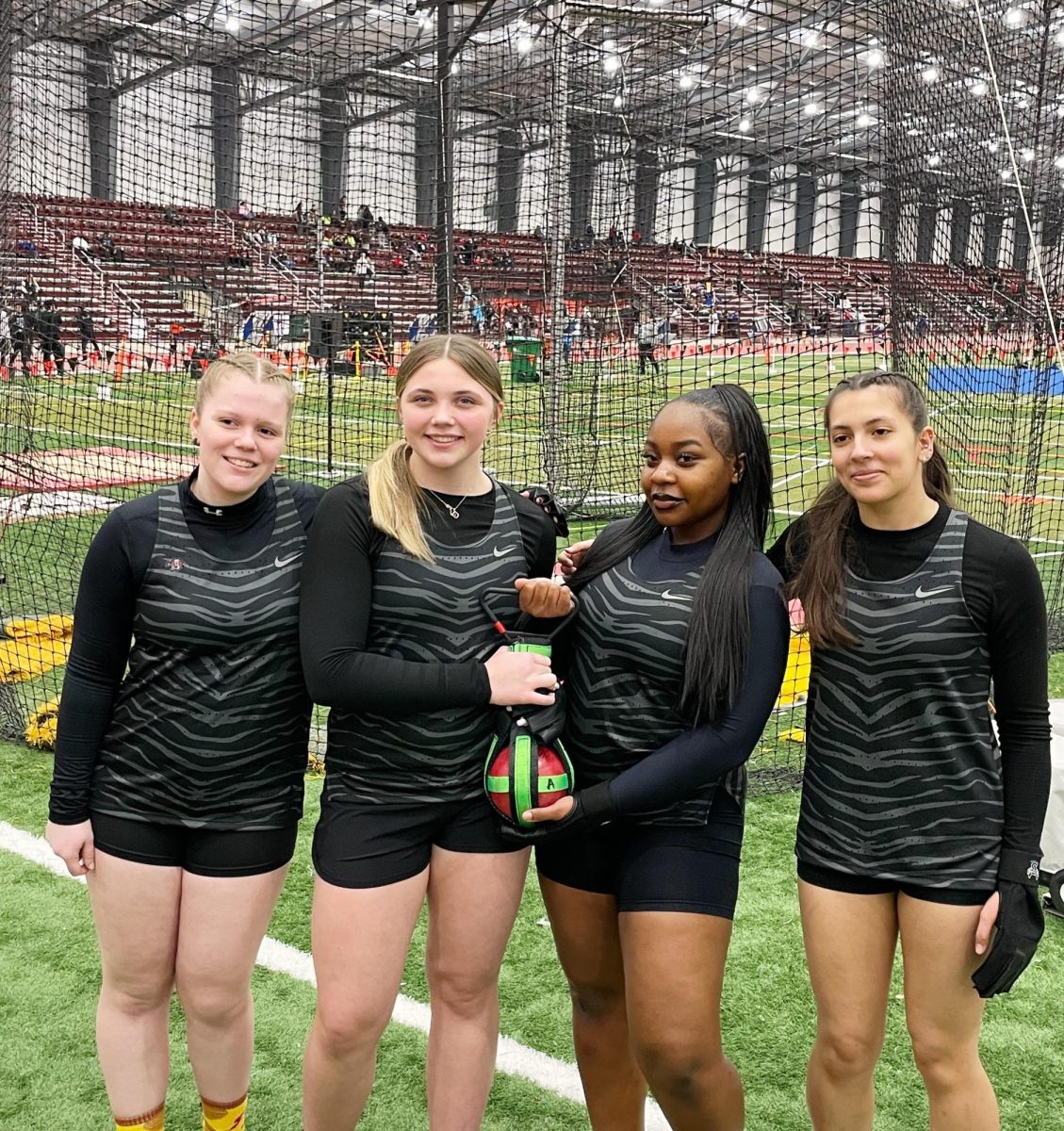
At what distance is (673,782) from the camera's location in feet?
7.19

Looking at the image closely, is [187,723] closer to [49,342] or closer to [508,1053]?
[508,1053]

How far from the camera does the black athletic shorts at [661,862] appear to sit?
2232 millimetres

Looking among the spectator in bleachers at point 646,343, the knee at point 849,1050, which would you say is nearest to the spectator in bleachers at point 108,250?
the spectator in bleachers at point 646,343

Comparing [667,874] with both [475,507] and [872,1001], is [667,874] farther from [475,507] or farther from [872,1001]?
[475,507]

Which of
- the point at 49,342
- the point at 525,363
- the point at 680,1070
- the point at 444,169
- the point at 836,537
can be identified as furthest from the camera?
the point at 525,363

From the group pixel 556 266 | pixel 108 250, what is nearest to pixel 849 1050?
pixel 556 266

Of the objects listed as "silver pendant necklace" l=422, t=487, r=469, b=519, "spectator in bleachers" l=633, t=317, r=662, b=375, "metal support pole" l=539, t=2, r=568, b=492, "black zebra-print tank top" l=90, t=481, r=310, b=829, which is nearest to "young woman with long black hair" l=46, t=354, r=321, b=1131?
"black zebra-print tank top" l=90, t=481, r=310, b=829

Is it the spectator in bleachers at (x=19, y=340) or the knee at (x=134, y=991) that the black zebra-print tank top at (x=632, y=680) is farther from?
the spectator in bleachers at (x=19, y=340)

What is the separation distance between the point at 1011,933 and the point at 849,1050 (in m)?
0.39

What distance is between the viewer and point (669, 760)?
219 centimetres

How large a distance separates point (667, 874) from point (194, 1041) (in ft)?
3.41

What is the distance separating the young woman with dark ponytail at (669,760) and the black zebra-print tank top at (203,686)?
0.51m

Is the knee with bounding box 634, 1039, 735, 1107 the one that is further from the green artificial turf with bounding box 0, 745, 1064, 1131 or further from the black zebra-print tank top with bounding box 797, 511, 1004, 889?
the green artificial turf with bounding box 0, 745, 1064, 1131

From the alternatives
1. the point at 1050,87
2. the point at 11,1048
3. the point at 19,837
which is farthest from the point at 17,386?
the point at 1050,87
